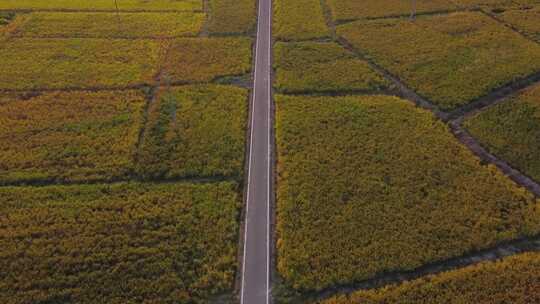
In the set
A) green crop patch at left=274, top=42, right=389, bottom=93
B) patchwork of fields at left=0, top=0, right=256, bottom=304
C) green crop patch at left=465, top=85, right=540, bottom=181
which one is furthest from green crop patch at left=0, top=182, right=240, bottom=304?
green crop patch at left=465, top=85, right=540, bottom=181

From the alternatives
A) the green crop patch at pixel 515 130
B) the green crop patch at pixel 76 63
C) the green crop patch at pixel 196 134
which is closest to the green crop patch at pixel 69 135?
the green crop patch at pixel 196 134

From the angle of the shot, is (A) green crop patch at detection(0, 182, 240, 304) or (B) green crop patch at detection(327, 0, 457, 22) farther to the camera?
(B) green crop patch at detection(327, 0, 457, 22)

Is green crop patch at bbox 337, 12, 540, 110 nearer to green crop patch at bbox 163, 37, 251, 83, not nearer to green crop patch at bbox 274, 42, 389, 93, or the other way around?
green crop patch at bbox 274, 42, 389, 93

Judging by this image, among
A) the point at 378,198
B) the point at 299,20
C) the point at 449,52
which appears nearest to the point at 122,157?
the point at 378,198

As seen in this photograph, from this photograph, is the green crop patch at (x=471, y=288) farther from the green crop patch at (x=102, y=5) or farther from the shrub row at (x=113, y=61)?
the green crop patch at (x=102, y=5)

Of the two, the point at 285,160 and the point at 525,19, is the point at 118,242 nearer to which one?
the point at 285,160

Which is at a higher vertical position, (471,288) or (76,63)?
(76,63)

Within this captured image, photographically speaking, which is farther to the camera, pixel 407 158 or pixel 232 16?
pixel 232 16
